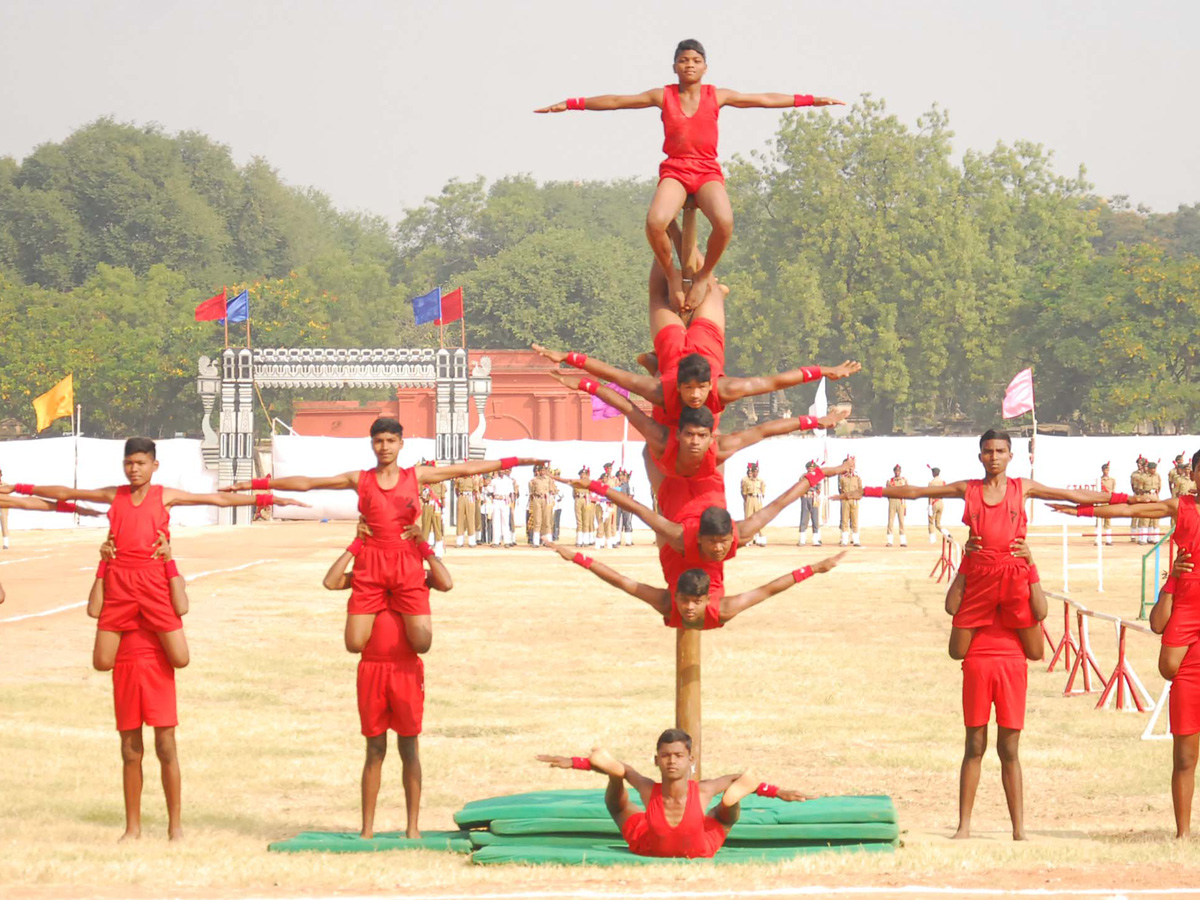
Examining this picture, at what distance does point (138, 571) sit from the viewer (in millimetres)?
9711

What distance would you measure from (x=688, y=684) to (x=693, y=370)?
1.97 m

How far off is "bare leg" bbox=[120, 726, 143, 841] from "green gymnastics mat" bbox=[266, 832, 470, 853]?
32.8 inches

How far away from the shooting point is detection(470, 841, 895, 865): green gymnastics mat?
9.30m

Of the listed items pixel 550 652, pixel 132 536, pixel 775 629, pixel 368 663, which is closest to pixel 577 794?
pixel 368 663

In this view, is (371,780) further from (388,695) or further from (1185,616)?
(1185,616)

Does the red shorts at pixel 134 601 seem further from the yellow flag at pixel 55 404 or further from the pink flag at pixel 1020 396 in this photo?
the yellow flag at pixel 55 404

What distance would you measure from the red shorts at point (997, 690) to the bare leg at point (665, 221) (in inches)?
117

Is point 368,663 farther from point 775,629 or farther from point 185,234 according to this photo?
point 185,234

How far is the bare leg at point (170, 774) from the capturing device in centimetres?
979

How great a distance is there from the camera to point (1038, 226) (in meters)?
75.6

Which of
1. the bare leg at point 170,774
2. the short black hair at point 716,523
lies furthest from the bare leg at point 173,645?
the short black hair at point 716,523

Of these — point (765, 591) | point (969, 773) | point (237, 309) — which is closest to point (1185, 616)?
point (969, 773)

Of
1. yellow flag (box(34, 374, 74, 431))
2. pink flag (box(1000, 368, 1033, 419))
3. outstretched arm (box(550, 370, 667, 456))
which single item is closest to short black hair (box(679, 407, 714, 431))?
outstretched arm (box(550, 370, 667, 456))

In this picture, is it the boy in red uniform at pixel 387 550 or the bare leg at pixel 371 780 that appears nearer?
the boy in red uniform at pixel 387 550
